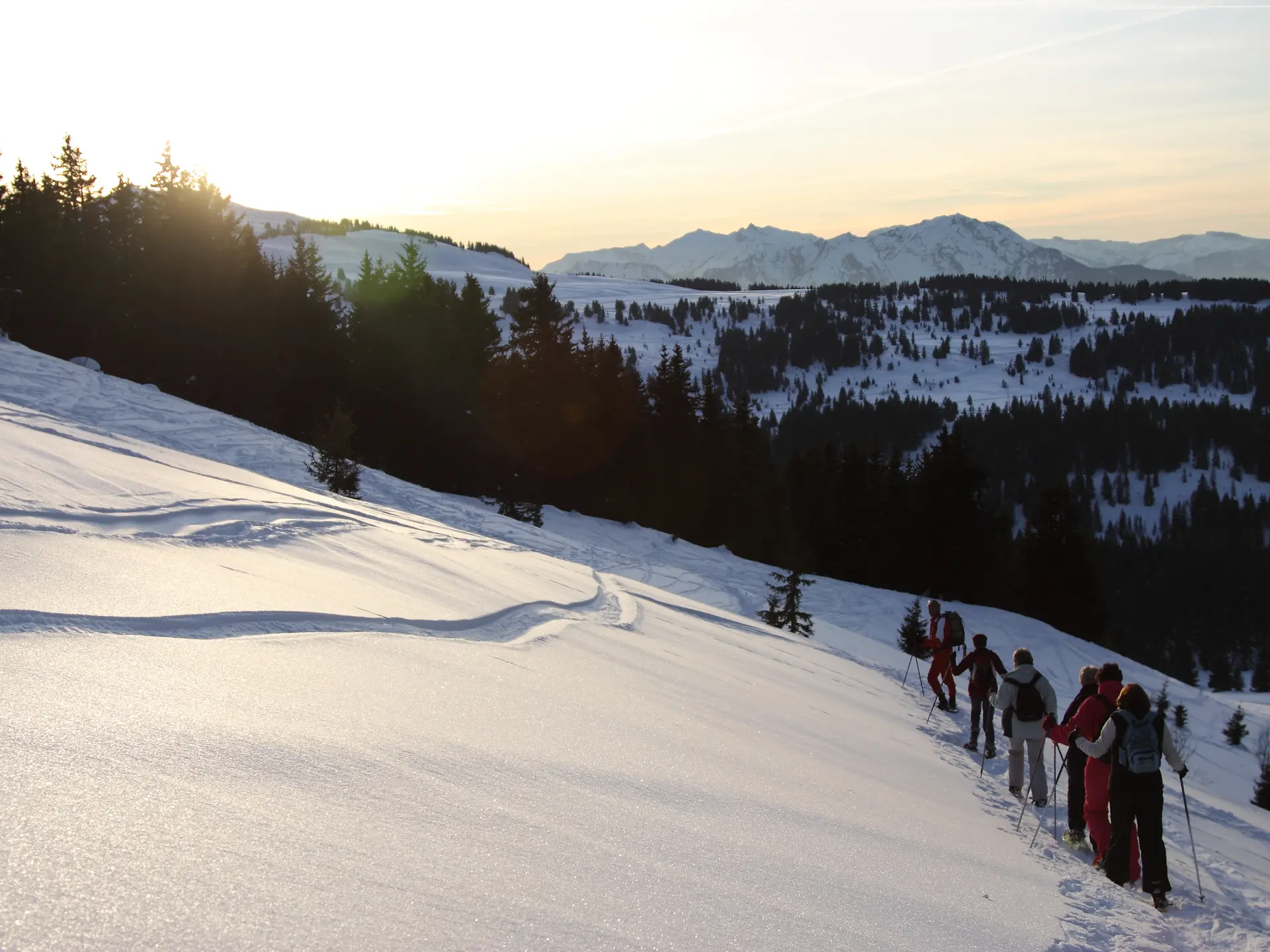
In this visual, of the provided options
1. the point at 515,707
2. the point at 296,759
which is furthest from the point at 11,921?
the point at 515,707

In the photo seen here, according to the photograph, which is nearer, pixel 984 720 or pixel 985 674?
pixel 985 674

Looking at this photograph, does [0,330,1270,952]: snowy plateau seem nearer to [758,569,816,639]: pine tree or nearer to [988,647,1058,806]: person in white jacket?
[988,647,1058,806]: person in white jacket

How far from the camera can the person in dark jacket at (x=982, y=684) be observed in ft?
35.5

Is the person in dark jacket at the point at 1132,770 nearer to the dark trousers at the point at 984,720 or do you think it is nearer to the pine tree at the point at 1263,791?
the dark trousers at the point at 984,720

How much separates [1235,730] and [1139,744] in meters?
43.2

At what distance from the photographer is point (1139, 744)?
7.06 m

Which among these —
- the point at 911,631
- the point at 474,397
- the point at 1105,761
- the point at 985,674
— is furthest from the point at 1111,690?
the point at 474,397

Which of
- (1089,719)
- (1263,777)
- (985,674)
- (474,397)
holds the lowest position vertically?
(1263,777)

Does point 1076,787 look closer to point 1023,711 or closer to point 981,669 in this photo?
point 1023,711

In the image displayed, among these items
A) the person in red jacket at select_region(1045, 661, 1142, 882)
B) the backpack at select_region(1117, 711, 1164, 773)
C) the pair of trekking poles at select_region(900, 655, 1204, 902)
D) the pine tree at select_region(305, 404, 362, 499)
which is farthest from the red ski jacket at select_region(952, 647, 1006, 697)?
the pine tree at select_region(305, 404, 362, 499)

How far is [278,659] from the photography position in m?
5.32

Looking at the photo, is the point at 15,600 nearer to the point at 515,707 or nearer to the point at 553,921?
the point at 515,707

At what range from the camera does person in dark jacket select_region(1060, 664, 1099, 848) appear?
8.02 meters

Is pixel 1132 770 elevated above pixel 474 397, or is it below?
below
